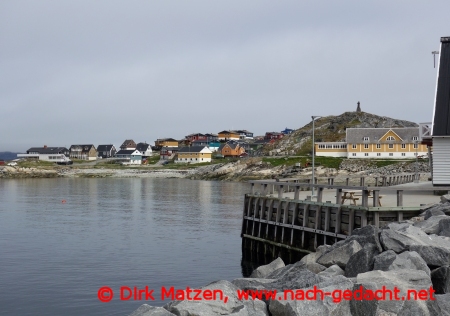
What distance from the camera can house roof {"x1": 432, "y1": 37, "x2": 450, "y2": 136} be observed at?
31.5 meters

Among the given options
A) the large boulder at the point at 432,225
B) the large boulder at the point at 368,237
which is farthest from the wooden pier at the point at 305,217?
the large boulder at the point at 368,237

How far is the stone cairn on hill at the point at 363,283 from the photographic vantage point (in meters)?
10.3

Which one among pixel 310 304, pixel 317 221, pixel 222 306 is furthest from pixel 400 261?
pixel 317 221

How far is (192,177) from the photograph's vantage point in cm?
12331

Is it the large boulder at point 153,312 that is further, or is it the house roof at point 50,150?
the house roof at point 50,150

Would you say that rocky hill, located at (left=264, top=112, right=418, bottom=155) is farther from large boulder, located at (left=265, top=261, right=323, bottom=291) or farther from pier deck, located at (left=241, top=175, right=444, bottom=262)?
large boulder, located at (left=265, top=261, right=323, bottom=291)

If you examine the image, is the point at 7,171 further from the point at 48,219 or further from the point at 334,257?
the point at 334,257

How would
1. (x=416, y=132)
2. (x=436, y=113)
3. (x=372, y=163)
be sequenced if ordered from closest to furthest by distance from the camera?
(x=436, y=113) < (x=372, y=163) < (x=416, y=132)

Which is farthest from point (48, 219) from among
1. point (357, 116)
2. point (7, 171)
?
point (357, 116)

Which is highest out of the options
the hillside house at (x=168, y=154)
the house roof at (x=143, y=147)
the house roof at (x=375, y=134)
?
the house roof at (x=375, y=134)

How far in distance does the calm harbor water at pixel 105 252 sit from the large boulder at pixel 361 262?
787cm

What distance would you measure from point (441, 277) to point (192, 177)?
11136 cm

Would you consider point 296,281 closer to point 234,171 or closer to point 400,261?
point 400,261

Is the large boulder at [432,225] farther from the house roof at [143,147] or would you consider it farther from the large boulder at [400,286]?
the house roof at [143,147]
